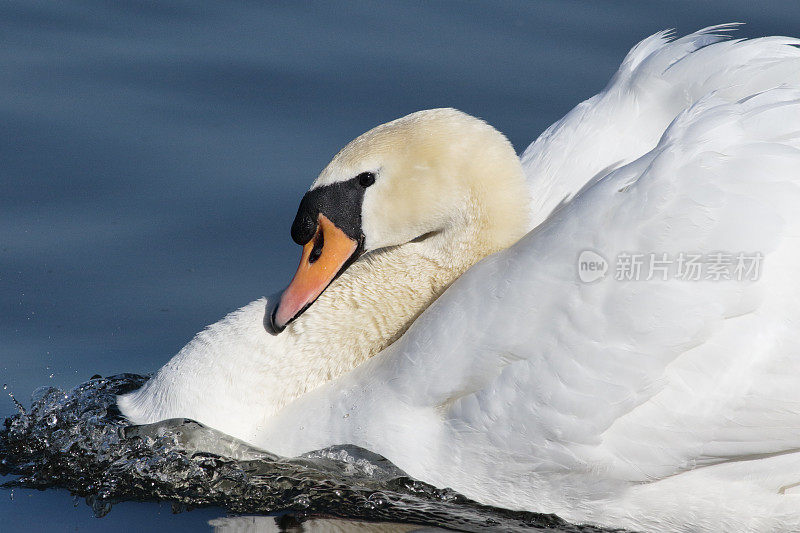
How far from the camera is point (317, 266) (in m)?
5.14

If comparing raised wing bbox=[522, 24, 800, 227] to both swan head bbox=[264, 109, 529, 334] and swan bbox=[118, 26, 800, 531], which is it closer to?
swan bbox=[118, 26, 800, 531]

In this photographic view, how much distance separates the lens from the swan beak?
16.8 ft

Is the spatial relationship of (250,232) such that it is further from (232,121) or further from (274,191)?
(232,121)

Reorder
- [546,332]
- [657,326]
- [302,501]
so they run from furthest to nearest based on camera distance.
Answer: [302,501]
[546,332]
[657,326]

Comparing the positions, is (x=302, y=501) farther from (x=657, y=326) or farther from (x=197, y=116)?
(x=197, y=116)

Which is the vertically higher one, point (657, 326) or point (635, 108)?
point (635, 108)

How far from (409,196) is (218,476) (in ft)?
4.68

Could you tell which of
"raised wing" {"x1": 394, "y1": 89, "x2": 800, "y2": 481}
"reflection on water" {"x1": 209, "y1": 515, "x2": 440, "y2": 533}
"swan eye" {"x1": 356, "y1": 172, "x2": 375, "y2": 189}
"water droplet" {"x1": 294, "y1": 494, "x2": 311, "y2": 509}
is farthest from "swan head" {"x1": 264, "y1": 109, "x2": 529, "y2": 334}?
"reflection on water" {"x1": 209, "y1": 515, "x2": 440, "y2": 533}

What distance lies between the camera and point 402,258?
5.33 meters

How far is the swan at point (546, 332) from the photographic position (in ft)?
14.4

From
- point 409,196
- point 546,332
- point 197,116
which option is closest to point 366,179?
point 409,196

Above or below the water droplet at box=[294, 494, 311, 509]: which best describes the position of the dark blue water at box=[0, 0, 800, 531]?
above

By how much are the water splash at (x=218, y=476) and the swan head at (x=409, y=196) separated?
2.07 ft

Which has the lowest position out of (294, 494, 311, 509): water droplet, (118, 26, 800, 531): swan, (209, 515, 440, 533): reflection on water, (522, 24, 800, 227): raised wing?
(209, 515, 440, 533): reflection on water
